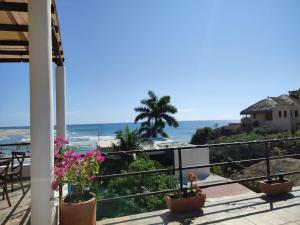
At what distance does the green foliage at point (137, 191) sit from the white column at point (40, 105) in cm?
406

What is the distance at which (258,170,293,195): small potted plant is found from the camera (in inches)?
159

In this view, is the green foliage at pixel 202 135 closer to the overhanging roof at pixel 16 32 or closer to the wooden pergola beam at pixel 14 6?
the overhanging roof at pixel 16 32

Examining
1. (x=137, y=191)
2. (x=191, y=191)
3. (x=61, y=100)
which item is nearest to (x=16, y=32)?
(x=61, y=100)

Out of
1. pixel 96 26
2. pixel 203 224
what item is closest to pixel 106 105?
pixel 96 26

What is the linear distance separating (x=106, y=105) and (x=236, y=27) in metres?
56.4

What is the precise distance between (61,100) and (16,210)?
230 cm

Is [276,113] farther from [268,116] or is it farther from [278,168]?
[278,168]

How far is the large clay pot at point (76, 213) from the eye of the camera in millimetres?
2744

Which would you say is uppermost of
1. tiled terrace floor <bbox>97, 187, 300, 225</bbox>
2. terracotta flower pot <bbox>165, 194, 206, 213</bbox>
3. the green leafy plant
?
the green leafy plant

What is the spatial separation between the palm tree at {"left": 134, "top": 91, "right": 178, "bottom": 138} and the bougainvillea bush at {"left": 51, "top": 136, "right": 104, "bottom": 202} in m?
24.1

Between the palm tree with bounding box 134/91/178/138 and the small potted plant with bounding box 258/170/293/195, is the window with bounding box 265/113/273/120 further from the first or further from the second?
the small potted plant with bounding box 258/170/293/195

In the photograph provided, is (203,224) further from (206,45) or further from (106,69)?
(106,69)

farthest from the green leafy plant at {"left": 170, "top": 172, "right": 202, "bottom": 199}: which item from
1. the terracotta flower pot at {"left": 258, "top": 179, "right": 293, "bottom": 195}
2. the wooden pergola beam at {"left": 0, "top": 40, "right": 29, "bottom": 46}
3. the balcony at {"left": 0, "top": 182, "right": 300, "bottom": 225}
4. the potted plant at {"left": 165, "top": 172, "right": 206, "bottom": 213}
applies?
the wooden pergola beam at {"left": 0, "top": 40, "right": 29, "bottom": 46}

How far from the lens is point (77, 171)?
2.80 m
